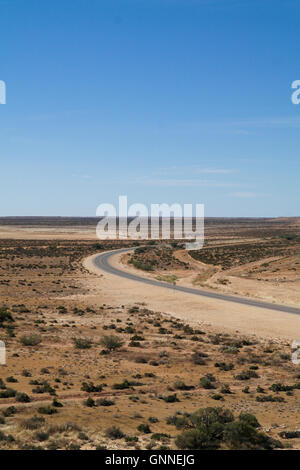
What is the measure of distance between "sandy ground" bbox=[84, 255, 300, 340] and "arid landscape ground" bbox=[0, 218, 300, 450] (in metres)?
0.12

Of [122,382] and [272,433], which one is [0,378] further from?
[272,433]

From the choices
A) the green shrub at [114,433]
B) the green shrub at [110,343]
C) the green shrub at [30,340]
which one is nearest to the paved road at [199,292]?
the green shrub at [110,343]

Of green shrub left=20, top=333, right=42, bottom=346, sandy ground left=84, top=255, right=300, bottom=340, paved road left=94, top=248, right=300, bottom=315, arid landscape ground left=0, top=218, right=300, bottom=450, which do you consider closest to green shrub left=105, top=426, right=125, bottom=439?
arid landscape ground left=0, top=218, right=300, bottom=450

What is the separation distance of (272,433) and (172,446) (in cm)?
403

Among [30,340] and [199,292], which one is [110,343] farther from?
[199,292]

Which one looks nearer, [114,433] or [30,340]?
[114,433]

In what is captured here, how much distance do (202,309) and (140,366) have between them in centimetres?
2097

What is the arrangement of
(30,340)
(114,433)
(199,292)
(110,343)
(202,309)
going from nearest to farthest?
(114,433) < (30,340) < (110,343) < (202,309) < (199,292)

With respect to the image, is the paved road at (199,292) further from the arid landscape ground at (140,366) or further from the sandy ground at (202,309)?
the arid landscape ground at (140,366)

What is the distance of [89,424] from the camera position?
15320 millimetres

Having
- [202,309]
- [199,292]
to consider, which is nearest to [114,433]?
[202,309]

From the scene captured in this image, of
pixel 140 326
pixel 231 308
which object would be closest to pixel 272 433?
pixel 140 326

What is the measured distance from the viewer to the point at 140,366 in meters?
25.0

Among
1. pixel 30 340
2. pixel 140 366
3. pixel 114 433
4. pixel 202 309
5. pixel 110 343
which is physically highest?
pixel 114 433
